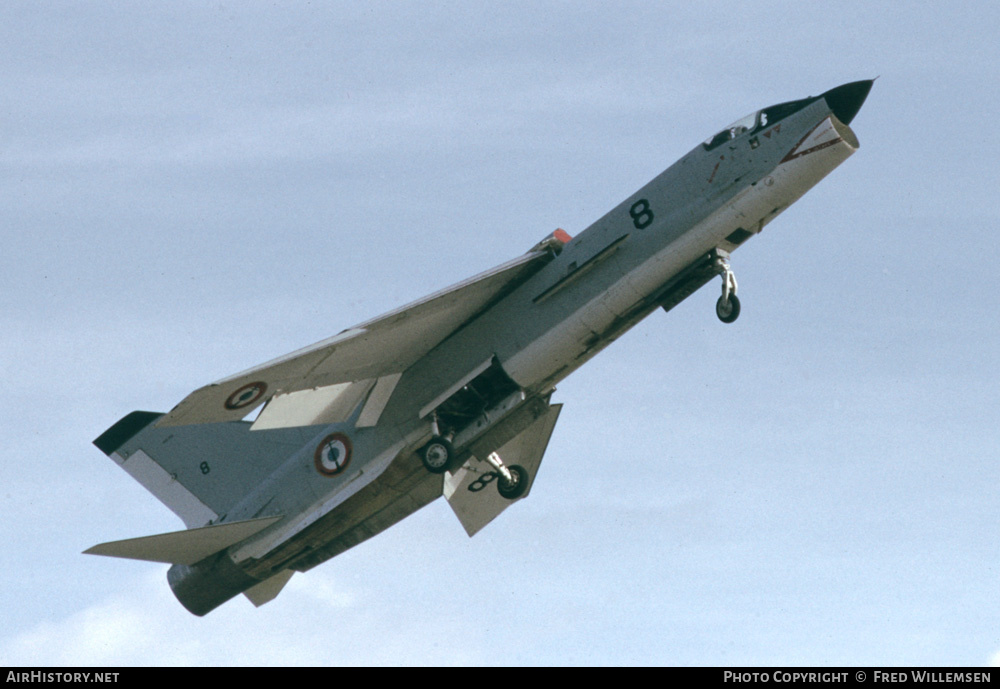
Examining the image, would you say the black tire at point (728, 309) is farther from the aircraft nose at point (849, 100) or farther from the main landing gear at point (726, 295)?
the aircraft nose at point (849, 100)

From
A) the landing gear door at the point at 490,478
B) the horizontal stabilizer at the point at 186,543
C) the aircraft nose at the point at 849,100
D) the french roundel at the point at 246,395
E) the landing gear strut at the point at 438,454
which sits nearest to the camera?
the french roundel at the point at 246,395

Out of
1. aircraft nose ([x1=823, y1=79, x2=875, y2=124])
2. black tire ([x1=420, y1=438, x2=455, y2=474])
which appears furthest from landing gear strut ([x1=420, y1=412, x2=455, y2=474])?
aircraft nose ([x1=823, y1=79, x2=875, y2=124])

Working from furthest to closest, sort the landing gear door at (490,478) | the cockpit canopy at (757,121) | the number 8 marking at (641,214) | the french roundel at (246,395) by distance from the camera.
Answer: the landing gear door at (490,478)
the number 8 marking at (641,214)
the cockpit canopy at (757,121)
the french roundel at (246,395)

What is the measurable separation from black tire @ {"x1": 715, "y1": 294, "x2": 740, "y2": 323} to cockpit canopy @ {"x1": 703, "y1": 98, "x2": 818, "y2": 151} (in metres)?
2.74

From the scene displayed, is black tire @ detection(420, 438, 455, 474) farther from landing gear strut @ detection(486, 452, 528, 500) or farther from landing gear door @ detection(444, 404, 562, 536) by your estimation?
landing gear strut @ detection(486, 452, 528, 500)

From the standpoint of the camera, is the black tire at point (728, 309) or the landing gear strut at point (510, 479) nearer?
the black tire at point (728, 309)

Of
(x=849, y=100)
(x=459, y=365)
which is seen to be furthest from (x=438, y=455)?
(x=849, y=100)

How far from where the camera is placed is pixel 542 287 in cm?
2441

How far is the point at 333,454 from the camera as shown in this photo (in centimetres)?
2611

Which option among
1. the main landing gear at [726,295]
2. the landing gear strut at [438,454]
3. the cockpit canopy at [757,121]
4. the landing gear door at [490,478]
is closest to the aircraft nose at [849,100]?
the cockpit canopy at [757,121]

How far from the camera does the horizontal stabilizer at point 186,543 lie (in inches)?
999

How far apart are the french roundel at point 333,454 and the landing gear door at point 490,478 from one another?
259 centimetres
